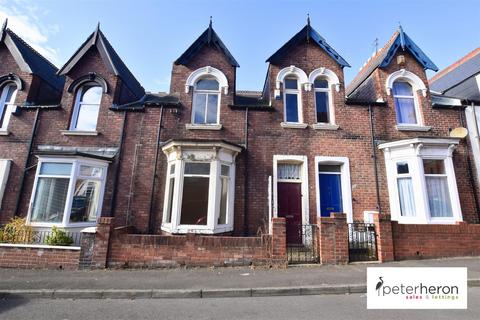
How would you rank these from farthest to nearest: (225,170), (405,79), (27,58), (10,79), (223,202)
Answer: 1. (27,58)
2. (10,79)
3. (405,79)
4. (225,170)
5. (223,202)

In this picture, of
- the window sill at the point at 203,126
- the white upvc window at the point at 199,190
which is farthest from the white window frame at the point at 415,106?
the window sill at the point at 203,126

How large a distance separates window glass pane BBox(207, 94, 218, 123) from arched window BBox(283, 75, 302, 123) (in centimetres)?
288

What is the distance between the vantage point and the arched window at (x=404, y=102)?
34.2ft

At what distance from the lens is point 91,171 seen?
9.37 m

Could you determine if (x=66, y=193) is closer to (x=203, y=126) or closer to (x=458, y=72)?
(x=203, y=126)

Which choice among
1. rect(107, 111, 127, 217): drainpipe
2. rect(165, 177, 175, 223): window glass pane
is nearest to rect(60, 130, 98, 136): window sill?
rect(107, 111, 127, 217): drainpipe

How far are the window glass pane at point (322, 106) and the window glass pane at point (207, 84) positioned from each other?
170 inches

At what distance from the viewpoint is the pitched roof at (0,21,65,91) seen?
11.1 m

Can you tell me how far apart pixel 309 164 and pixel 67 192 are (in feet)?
28.9

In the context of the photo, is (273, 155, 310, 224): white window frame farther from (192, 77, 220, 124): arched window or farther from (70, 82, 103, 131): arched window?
(70, 82, 103, 131): arched window

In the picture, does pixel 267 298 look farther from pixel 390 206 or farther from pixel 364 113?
pixel 364 113

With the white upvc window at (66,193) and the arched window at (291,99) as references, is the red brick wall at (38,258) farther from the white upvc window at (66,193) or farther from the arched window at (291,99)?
the arched window at (291,99)

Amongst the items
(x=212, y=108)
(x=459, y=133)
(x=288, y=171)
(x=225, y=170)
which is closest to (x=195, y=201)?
(x=225, y=170)

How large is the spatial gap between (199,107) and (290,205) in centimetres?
539
